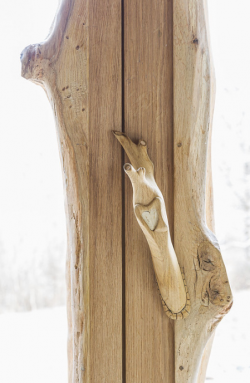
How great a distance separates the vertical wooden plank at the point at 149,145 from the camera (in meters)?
0.53

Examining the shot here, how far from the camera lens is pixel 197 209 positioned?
0.54 metres

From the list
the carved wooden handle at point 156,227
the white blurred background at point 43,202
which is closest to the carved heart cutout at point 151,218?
the carved wooden handle at point 156,227

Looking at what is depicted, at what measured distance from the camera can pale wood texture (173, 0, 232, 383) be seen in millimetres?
520

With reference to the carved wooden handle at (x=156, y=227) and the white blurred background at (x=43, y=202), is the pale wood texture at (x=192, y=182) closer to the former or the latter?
the carved wooden handle at (x=156, y=227)

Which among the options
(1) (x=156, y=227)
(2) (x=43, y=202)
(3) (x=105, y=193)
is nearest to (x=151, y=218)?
(1) (x=156, y=227)

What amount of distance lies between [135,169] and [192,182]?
10cm

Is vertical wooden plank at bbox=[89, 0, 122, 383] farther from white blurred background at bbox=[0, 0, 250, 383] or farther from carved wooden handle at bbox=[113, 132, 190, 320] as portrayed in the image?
white blurred background at bbox=[0, 0, 250, 383]

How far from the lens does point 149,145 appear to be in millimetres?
554

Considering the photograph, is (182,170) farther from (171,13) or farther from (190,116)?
(171,13)

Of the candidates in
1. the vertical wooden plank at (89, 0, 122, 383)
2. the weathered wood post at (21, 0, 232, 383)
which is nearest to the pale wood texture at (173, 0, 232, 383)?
the weathered wood post at (21, 0, 232, 383)

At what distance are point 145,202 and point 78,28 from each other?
0.35 m

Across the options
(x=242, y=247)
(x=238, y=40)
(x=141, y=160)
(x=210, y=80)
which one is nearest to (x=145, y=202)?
(x=141, y=160)

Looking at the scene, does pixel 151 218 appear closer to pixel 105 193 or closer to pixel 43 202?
pixel 105 193

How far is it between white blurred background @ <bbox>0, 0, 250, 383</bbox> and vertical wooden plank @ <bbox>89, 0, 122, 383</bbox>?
0.23 m
